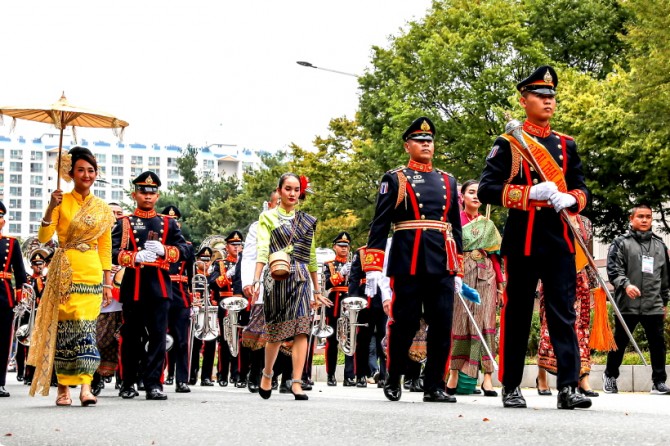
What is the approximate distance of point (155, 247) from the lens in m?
13.1

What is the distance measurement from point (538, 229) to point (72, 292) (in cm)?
438

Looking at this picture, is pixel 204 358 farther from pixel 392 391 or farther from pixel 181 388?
pixel 392 391

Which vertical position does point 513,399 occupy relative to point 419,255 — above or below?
below

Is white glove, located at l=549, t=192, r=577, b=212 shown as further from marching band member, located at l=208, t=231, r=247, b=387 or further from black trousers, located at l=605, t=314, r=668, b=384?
marching band member, located at l=208, t=231, r=247, b=387

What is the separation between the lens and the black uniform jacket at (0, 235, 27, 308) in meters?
15.5

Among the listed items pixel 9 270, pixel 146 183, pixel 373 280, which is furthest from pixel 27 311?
pixel 373 280

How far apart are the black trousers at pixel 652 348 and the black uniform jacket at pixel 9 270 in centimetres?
686

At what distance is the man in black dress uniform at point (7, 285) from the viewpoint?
15102 mm

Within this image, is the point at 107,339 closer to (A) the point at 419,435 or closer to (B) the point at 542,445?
(A) the point at 419,435

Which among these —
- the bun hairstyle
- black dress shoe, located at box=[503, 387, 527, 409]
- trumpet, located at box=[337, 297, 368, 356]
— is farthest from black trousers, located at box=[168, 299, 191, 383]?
black dress shoe, located at box=[503, 387, 527, 409]

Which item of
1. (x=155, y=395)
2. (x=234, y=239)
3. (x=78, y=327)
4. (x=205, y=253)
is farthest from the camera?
(x=205, y=253)

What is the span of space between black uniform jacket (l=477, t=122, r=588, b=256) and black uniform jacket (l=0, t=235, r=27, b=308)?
25.2 feet

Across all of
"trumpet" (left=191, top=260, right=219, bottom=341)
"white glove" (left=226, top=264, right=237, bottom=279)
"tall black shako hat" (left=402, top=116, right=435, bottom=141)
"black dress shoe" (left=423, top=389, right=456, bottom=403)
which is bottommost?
"black dress shoe" (left=423, top=389, right=456, bottom=403)

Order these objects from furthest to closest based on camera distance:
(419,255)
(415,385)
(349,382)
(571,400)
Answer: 1. (349,382)
2. (415,385)
3. (419,255)
4. (571,400)
